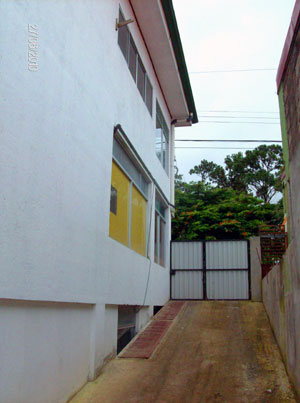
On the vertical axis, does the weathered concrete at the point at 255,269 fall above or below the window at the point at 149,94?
below

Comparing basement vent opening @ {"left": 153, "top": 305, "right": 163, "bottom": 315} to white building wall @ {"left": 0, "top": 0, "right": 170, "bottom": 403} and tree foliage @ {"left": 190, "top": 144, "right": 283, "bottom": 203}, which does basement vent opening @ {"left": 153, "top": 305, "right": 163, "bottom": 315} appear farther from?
tree foliage @ {"left": 190, "top": 144, "right": 283, "bottom": 203}

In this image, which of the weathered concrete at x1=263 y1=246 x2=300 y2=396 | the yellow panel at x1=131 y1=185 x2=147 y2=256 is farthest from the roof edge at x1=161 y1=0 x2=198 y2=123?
the weathered concrete at x1=263 y1=246 x2=300 y2=396

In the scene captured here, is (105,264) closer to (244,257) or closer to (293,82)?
(293,82)

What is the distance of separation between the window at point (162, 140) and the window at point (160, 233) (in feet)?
4.62

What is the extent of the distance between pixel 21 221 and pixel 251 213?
20270mm

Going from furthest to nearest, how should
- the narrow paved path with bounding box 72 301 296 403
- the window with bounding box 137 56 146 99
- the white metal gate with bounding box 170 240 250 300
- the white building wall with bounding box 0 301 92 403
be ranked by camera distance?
the white metal gate with bounding box 170 240 250 300
the window with bounding box 137 56 146 99
the narrow paved path with bounding box 72 301 296 403
the white building wall with bounding box 0 301 92 403

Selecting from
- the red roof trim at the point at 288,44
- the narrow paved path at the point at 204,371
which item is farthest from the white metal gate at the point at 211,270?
the red roof trim at the point at 288,44

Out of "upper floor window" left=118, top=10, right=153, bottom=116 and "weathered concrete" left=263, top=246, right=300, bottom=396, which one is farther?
"upper floor window" left=118, top=10, right=153, bottom=116

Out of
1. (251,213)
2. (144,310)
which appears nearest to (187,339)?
(144,310)

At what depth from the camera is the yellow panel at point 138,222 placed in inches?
381

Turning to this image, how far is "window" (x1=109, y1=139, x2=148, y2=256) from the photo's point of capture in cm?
819

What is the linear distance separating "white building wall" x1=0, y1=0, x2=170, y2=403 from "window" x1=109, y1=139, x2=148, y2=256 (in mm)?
577

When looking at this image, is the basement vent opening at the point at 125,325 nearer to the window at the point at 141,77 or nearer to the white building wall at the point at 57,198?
the white building wall at the point at 57,198

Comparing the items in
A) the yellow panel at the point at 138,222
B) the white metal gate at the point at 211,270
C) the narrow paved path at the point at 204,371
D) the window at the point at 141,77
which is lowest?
the narrow paved path at the point at 204,371
